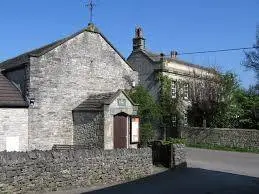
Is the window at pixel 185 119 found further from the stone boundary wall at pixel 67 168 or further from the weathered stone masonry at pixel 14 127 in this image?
the stone boundary wall at pixel 67 168

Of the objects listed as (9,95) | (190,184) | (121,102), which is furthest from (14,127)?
(190,184)

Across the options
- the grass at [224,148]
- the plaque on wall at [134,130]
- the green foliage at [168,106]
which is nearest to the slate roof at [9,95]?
the plaque on wall at [134,130]

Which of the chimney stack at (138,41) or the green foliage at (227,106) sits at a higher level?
the chimney stack at (138,41)

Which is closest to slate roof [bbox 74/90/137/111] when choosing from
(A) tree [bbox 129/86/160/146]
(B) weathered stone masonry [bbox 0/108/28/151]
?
(A) tree [bbox 129/86/160/146]

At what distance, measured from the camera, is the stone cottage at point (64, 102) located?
2438 centimetres

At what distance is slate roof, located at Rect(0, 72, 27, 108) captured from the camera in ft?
77.8

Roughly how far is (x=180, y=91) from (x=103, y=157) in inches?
1040

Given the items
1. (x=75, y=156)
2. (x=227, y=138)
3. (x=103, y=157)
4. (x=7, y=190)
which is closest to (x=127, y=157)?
(x=103, y=157)

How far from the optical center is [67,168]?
632 inches

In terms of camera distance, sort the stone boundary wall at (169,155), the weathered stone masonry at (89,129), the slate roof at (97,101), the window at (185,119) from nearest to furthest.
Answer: the stone boundary wall at (169,155), the weathered stone masonry at (89,129), the slate roof at (97,101), the window at (185,119)

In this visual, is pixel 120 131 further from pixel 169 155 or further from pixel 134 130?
pixel 169 155

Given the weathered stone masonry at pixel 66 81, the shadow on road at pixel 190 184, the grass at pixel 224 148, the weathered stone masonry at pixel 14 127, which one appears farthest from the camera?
the grass at pixel 224 148

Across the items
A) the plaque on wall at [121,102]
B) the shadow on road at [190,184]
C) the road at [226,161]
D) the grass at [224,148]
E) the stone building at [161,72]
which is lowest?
the shadow on road at [190,184]

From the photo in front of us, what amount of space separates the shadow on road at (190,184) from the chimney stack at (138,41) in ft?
80.5
